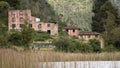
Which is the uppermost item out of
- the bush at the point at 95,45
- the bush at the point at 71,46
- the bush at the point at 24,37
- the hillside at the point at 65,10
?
the hillside at the point at 65,10

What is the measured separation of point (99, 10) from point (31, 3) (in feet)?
27.9

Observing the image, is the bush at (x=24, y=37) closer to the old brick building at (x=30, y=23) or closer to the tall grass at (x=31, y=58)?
the old brick building at (x=30, y=23)

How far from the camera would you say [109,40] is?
34.8 metres

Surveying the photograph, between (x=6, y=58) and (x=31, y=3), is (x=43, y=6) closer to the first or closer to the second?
(x=31, y=3)

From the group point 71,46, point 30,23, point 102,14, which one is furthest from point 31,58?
point 102,14

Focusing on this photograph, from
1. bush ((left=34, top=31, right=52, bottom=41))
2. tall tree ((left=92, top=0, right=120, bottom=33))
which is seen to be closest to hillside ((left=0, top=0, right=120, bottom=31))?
tall tree ((left=92, top=0, right=120, bottom=33))

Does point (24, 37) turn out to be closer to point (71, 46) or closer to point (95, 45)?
point (71, 46)

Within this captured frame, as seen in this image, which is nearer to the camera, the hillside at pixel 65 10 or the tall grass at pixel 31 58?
the tall grass at pixel 31 58

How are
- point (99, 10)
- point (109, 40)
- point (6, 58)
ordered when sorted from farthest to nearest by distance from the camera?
point (99, 10), point (109, 40), point (6, 58)

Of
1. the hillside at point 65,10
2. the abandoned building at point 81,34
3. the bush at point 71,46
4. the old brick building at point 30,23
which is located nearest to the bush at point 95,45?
the bush at point 71,46

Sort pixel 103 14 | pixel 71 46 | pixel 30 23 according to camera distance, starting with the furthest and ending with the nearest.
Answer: pixel 103 14 < pixel 30 23 < pixel 71 46

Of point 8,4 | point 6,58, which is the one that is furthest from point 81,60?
point 8,4

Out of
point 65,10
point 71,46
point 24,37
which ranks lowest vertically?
point 71,46

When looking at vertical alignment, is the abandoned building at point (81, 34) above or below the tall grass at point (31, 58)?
below
